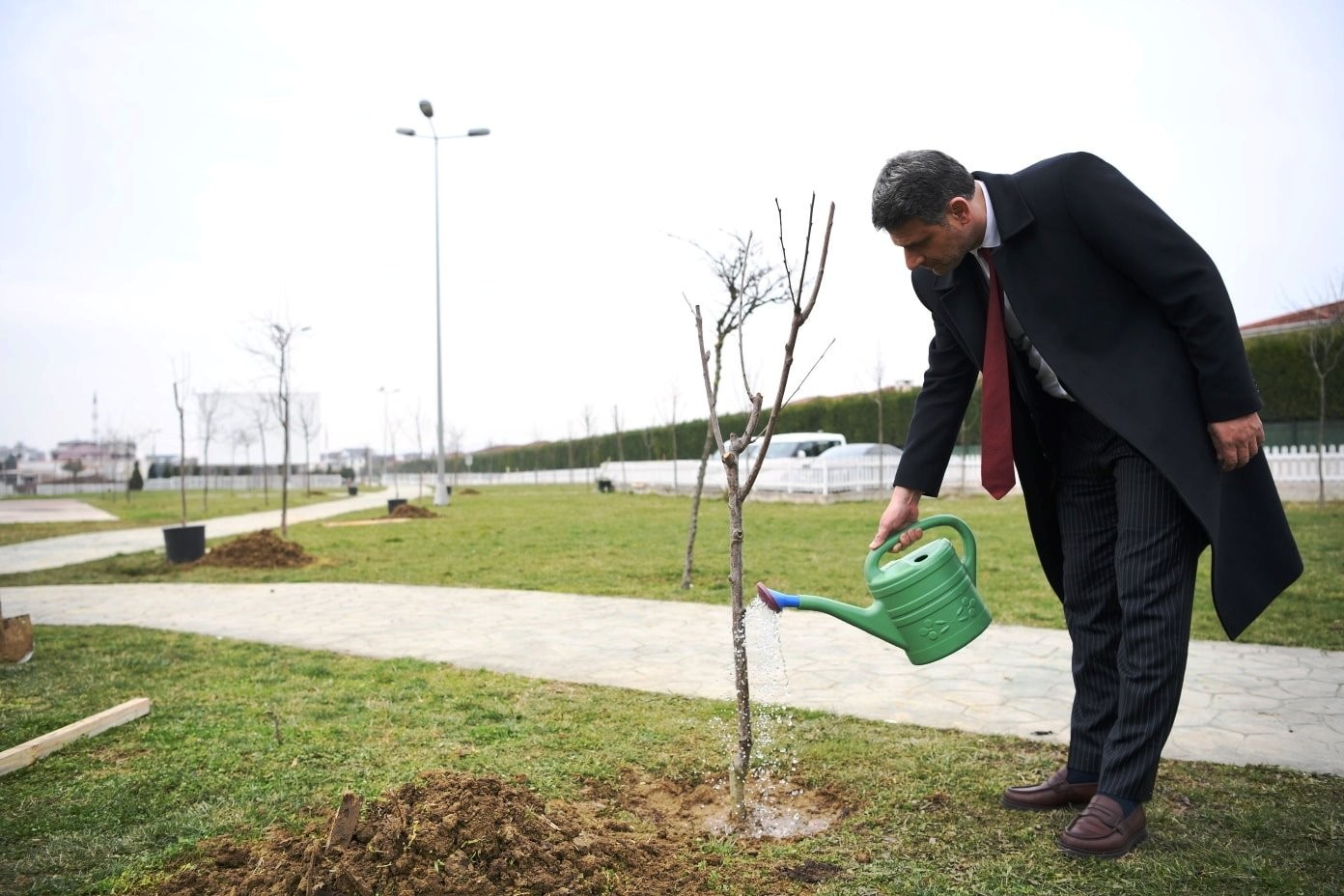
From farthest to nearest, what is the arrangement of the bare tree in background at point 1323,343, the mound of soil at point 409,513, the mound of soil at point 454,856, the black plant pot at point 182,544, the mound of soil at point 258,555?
the mound of soil at point 409,513 → the bare tree in background at point 1323,343 → the black plant pot at point 182,544 → the mound of soil at point 258,555 → the mound of soil at point 454,856

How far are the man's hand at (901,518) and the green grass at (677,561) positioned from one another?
3516 mm

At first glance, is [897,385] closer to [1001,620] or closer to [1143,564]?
[1001,620]

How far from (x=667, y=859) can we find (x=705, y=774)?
2.39ft

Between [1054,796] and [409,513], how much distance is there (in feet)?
58.2

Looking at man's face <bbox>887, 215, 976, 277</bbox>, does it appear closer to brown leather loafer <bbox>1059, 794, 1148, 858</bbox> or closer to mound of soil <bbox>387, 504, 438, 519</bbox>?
brown leather loafer <bbox>1059, 794, 1148, 858</bbox>

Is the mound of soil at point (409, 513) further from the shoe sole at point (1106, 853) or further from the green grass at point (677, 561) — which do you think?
the shoe sole at point (1106, 853)

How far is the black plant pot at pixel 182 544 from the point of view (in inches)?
415

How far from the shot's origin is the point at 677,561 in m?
9.75

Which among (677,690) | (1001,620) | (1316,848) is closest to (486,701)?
(677,690)

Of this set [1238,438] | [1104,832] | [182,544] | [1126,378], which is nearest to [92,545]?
[182,544]

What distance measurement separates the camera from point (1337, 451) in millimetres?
16578

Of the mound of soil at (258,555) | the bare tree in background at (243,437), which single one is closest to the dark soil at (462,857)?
the mound of soil at (258,555)

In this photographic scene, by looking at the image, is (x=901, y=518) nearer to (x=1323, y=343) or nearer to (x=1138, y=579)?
(x=1138, y=579)

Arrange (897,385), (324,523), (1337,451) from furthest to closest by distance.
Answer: (897,385)
(324,523)
(1337,451)
